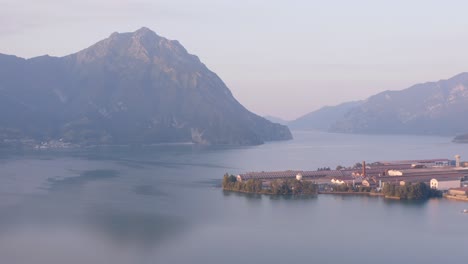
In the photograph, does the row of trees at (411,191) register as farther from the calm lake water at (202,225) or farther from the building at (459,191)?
the calm lake water at (202,225)

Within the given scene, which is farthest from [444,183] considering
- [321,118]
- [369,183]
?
[321,118]

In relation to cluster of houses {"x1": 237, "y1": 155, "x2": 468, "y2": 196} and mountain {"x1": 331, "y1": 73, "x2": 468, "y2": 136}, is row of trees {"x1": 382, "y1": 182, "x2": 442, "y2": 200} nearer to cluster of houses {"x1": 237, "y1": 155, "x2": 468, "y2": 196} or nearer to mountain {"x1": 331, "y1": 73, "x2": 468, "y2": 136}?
cluster of houses {"x1": 237, "y1": 155, "x2": 468, "y2": 196}

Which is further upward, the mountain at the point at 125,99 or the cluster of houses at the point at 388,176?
the mountain at the point at 125,99

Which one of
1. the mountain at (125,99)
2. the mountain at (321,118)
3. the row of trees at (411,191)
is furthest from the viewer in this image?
the mountain at (321,118)

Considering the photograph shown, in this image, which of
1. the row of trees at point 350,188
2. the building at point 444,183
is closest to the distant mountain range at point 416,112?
the building at point 444,183

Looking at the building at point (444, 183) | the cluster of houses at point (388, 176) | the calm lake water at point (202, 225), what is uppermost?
the cluster of houses at point (388, 176)

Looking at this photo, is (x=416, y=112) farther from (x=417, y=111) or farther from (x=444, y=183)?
(x=444, y=183)

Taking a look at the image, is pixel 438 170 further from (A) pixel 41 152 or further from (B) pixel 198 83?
(B) pixel 198 83
